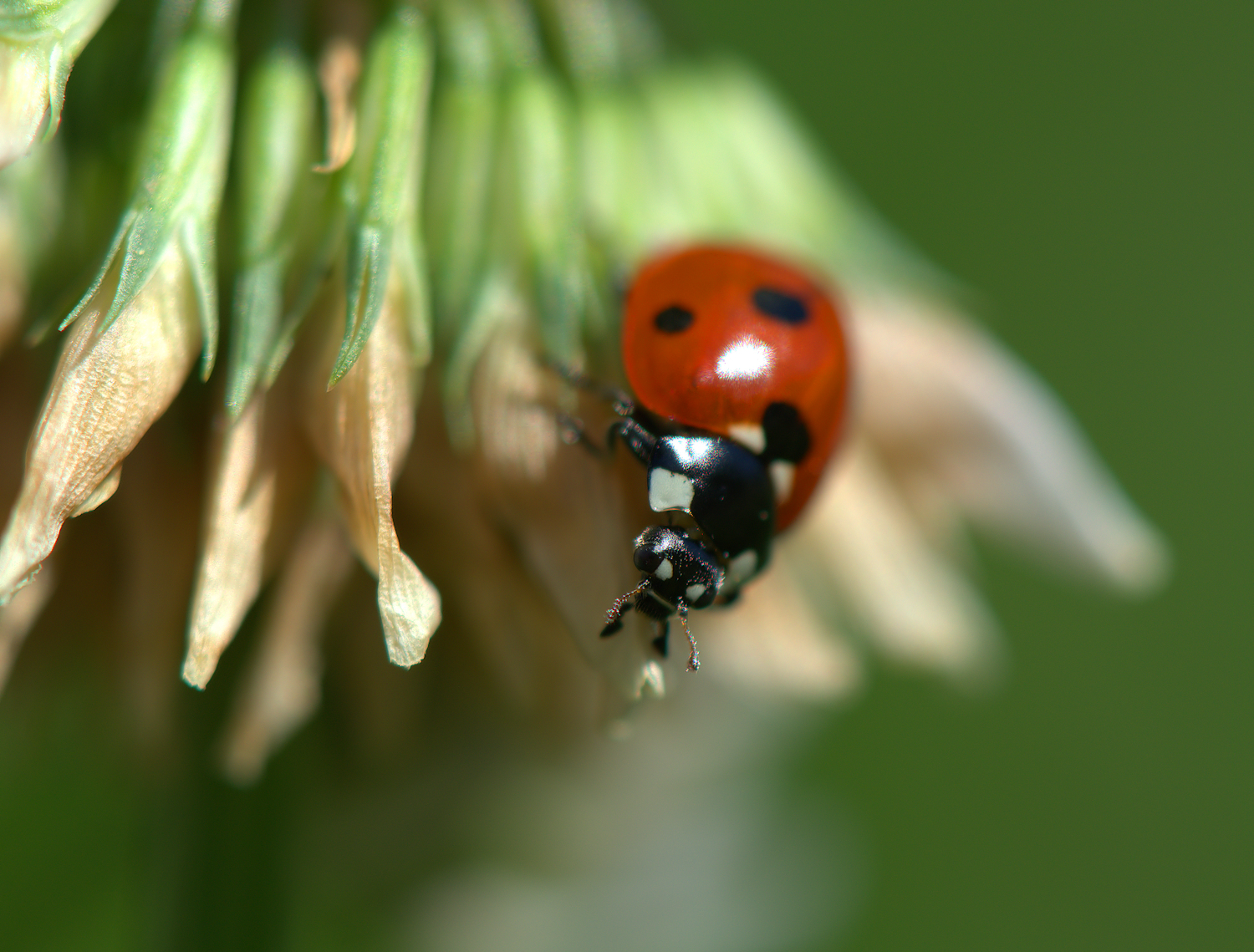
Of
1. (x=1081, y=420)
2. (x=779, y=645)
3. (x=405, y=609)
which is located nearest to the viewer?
(x=405, y=609)

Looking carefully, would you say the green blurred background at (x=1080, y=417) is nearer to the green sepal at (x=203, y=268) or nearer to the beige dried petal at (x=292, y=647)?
the beige dried petal at (x=292, y=647)

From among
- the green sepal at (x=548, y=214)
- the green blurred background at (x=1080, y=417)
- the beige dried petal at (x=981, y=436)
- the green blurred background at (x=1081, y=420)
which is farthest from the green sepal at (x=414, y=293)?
the green blurred background at (x=1080, y=417)

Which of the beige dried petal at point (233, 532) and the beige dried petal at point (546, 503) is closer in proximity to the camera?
the beige dried petal at point (233, 532)

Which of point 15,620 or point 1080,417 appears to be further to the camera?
point 1080,417

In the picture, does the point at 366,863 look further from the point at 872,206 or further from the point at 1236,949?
the point at 872,206

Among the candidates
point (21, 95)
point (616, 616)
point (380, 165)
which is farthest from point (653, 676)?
point (21, 95)

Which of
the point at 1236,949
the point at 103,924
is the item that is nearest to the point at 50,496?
the point at 103,924

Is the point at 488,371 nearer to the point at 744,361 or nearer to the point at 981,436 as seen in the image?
the point at 744,361
